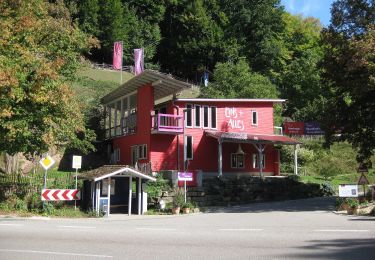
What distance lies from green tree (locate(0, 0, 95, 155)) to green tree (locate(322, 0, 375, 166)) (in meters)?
15.4

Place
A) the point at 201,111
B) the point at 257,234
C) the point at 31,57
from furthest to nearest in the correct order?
the point at 201,111 < the point at 31,57 < the point at 257,234

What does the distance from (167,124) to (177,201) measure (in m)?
8.54

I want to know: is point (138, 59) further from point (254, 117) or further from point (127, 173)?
point (127, 173)

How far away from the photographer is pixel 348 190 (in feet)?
87.6

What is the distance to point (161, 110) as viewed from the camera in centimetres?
4034

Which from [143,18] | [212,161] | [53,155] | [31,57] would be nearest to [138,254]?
[31,57]

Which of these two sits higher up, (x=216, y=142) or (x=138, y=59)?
(x=138, y=59)

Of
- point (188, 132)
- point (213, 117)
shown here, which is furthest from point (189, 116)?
point (213, 117)

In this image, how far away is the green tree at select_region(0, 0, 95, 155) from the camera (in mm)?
24516

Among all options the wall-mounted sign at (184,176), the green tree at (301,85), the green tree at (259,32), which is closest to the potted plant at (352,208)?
the wall-mounted sign at (184,176)

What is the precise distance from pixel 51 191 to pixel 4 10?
10.3m

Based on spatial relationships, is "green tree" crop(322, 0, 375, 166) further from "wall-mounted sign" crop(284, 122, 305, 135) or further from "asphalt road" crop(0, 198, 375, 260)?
"wall-mounted sign" crop(284, 122, 305, 135)

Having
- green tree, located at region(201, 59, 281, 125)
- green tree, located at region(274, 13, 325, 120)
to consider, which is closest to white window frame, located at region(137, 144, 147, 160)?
green tree, located at region(201, 59, 281, 125)

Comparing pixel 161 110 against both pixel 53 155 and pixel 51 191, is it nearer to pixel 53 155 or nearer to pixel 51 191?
pixel 53 155
